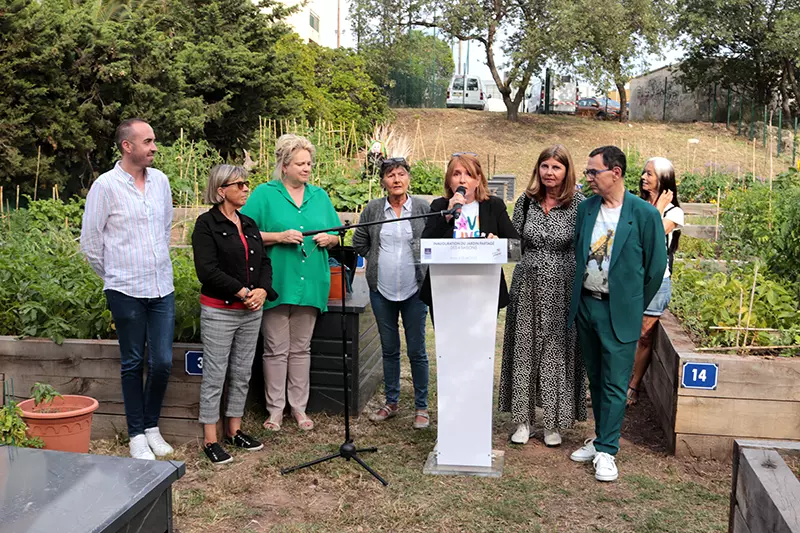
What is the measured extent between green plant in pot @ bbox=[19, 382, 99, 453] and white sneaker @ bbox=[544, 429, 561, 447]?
253cm

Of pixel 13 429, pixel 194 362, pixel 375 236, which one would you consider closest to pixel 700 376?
A: pixel 375 236

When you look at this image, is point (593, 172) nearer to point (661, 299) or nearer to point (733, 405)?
point (661, 299)

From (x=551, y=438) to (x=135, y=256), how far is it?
8.47 feet

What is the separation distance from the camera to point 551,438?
4.51 m

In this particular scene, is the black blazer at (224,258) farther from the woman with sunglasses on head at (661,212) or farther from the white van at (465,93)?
the white van at (465,93)

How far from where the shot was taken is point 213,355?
423 centimetres

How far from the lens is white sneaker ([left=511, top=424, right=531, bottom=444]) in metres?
4.55

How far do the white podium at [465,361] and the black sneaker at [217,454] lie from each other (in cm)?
111

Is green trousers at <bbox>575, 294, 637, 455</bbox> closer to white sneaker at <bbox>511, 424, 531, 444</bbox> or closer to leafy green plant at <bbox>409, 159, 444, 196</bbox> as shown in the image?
white sneaker at <bbox>511, 424, 531, 444</bbox>

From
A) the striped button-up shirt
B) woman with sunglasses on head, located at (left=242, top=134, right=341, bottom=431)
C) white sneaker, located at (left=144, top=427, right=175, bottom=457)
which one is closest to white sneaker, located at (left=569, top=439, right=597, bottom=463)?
woman with sunglasses on head, located at (left=242, top=134, right=341, bottom=431)

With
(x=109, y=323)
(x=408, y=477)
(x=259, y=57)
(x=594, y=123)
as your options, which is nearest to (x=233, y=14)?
(x=259, y=57)

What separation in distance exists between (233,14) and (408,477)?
1341cm

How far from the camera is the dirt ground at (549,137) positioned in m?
24.6

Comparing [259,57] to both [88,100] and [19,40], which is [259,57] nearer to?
[88,100]
